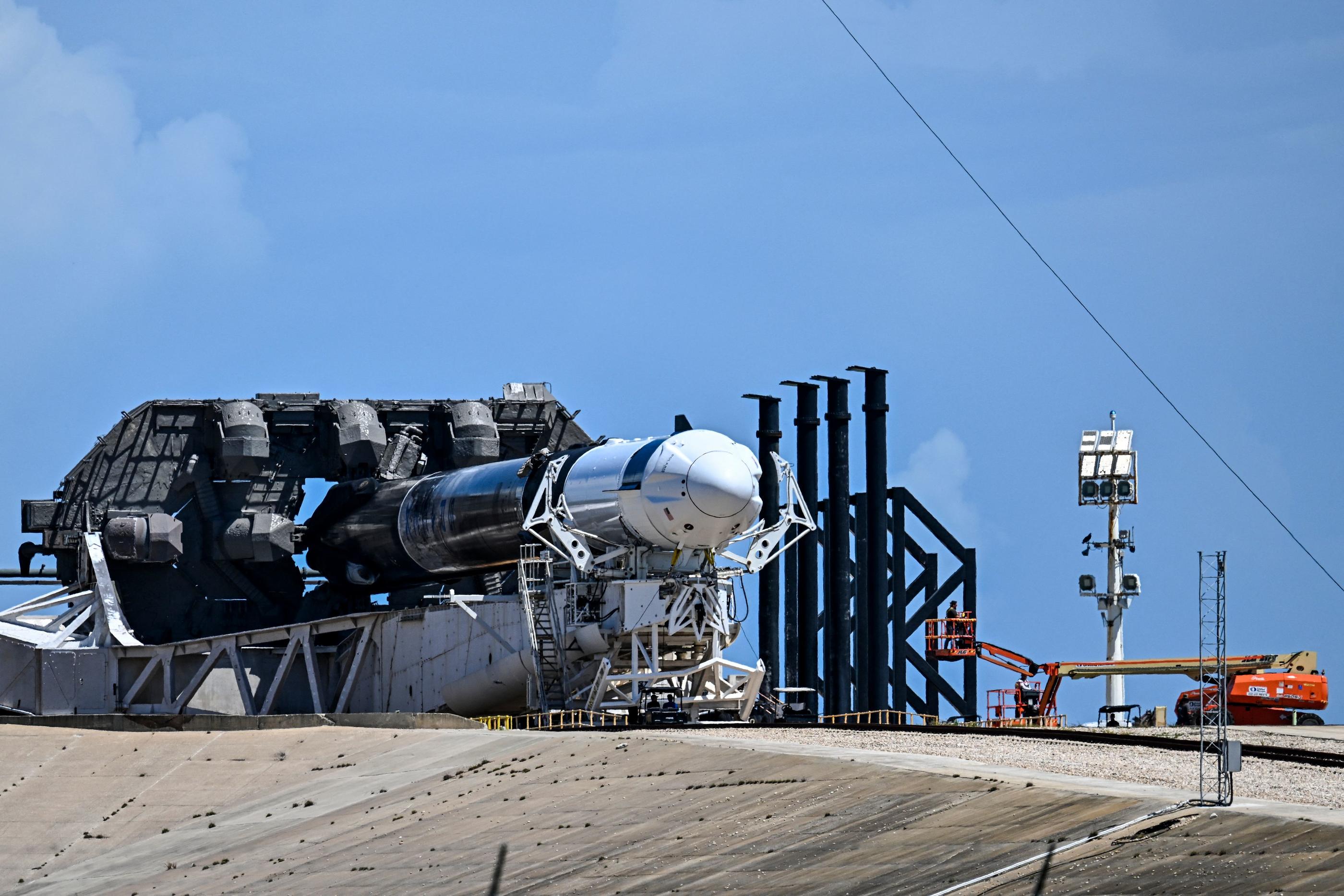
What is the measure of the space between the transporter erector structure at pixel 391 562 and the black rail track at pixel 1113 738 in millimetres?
4333

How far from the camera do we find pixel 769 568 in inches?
2196

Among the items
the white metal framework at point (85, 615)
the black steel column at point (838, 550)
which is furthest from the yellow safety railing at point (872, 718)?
the white metal framework at point (85, 615)

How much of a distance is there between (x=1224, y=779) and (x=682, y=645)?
17.1 metres

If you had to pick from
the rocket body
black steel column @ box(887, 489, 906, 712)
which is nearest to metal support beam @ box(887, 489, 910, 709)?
black steel column @ box(887, 489, 906, 712)

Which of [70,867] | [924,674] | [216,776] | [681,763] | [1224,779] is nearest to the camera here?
[1224,779]

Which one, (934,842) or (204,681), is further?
(204,681)

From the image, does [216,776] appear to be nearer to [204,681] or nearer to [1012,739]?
[204,681]

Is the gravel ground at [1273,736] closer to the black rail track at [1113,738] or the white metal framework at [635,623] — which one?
the black rail track at [1113,738]

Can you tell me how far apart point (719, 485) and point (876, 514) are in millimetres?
11320

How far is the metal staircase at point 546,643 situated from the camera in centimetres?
4128

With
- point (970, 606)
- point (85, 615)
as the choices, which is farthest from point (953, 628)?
point (85, 615)

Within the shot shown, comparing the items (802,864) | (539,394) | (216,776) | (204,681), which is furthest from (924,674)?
(802,864)

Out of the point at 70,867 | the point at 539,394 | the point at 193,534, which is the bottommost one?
the point at 70,867

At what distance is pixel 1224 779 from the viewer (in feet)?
84.6
